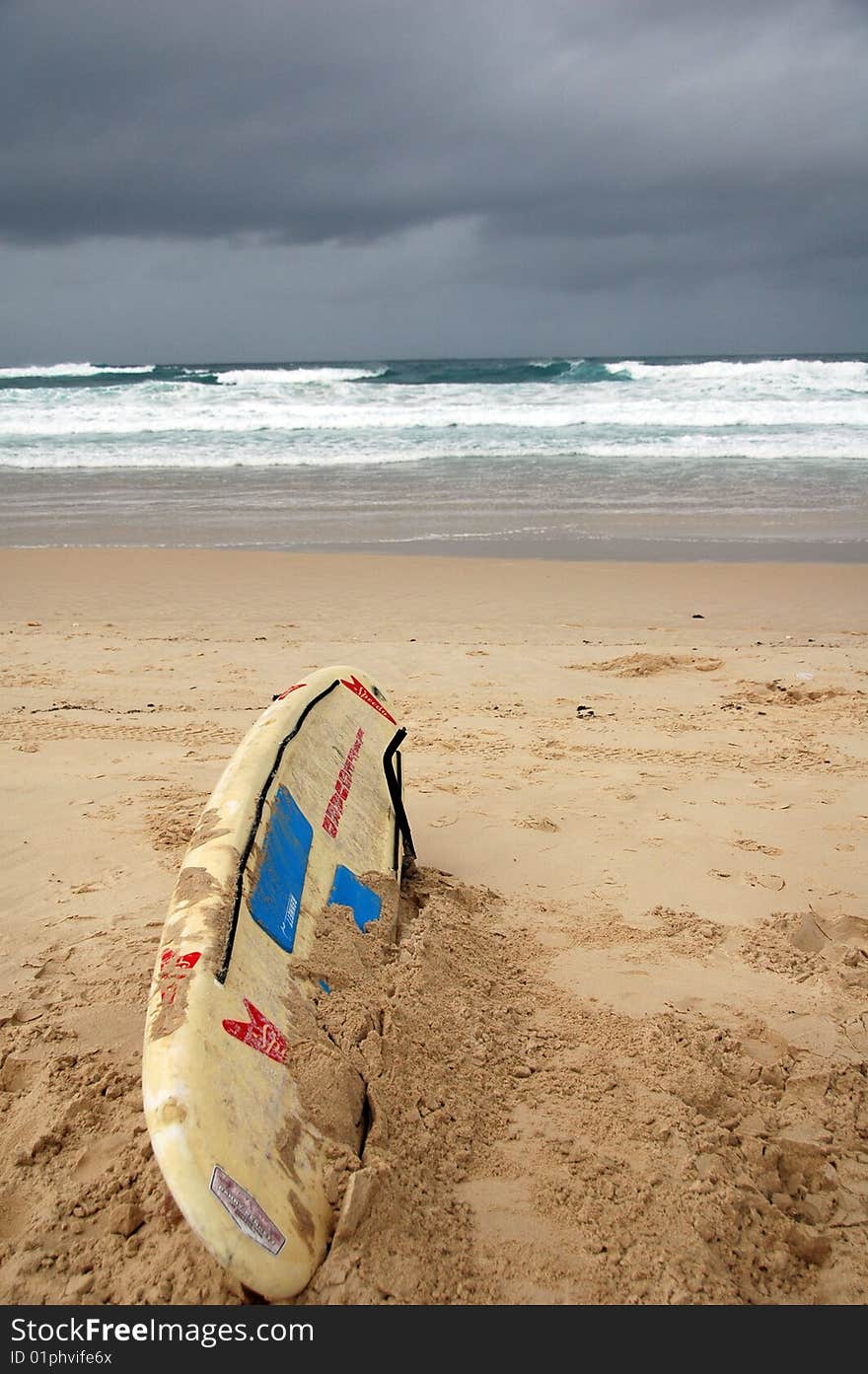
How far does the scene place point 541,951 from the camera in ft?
9.18

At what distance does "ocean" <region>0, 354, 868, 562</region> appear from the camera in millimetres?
9930

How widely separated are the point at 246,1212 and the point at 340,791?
1394mm

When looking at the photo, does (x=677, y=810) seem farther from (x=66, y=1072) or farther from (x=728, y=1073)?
(x=66, y=1072)

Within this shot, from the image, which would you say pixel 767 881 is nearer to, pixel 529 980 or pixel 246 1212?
pixel 529 980

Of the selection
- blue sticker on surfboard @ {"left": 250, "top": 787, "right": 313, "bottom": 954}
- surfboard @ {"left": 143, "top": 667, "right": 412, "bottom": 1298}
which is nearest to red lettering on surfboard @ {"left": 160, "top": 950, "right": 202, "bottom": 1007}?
surfboard @ {"left": 143, "top": 667, "right": 412, "bottom": 1298}

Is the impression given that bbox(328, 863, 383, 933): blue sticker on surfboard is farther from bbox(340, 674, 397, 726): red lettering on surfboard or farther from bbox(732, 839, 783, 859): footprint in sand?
bbox(732, 839, 783, 859): footprint in sand

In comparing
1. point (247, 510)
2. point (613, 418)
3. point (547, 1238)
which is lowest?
point (547, 1238)

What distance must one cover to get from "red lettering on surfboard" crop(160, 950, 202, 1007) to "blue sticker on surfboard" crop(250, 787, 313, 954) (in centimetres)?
24

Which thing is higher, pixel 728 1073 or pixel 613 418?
pixel 613 418

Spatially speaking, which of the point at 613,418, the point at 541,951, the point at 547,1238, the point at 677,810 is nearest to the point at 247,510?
the point at 677,810

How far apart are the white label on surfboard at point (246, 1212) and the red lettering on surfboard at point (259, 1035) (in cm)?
27

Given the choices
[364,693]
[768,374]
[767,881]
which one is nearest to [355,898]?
[364,693]

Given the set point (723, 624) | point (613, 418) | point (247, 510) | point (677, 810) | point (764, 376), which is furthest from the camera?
point (764, 376)

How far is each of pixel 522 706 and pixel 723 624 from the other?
7.81 ft
